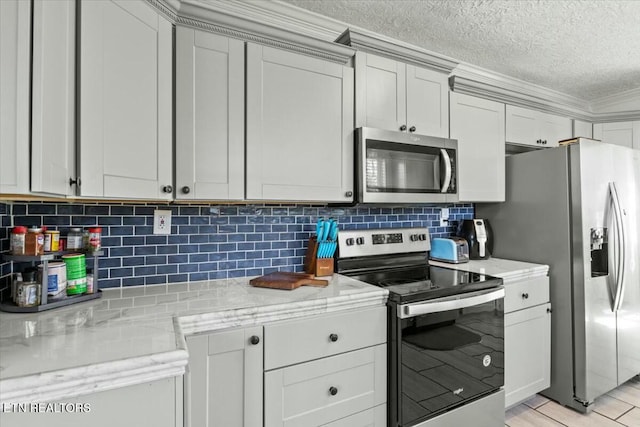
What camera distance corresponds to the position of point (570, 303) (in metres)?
2.25

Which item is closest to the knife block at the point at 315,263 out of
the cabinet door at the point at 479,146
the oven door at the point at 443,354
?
the oven door at the point at 443,354

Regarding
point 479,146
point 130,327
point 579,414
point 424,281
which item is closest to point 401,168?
point 424,281

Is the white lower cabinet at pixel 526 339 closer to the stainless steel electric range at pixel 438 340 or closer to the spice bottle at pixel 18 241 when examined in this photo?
the stainless steel electric range at pixel 438 340

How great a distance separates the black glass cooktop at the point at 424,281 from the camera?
1625 mm

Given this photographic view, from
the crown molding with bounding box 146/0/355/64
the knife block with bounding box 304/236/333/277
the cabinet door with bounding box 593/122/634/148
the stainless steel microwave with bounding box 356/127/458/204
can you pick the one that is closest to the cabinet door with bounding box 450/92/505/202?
the stainless steel microwave with bounding box 356/127/458/204

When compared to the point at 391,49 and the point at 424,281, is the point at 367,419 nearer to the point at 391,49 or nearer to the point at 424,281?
the point at 424,281

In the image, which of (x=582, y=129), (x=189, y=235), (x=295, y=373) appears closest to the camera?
(x=295, y=373)

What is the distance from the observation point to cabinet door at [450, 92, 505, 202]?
7.59ft

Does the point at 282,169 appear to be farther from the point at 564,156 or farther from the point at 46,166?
the point at 564,156

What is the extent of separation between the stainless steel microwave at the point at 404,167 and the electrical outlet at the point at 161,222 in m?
1.02

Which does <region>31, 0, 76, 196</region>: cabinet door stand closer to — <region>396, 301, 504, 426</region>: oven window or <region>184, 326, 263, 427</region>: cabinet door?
<region>184, 326, 263, 427</region>: cabinet door

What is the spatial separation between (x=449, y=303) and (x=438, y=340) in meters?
0.19

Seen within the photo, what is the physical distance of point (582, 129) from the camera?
9.95 ft

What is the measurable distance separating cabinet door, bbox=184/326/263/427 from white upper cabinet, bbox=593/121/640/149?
3595 millimetres
